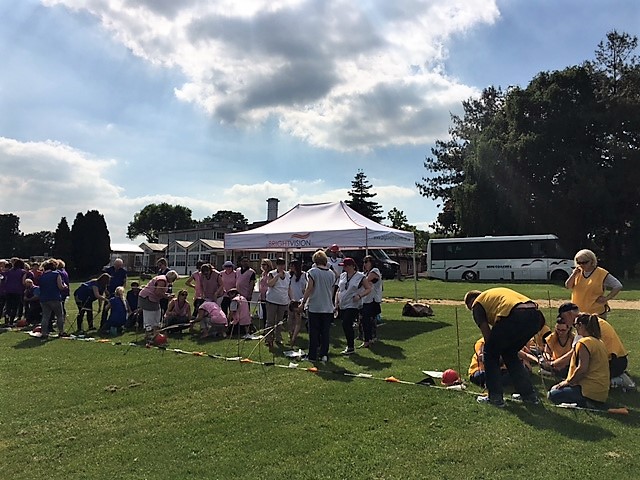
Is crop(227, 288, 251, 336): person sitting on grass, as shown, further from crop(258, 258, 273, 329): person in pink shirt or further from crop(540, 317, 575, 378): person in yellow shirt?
crop(540, 317, 575, 378): person in yellow shirt

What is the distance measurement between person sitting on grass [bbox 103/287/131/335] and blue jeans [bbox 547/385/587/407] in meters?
8.69

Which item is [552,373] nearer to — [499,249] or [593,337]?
[593,337]

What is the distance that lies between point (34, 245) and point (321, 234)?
82.6m

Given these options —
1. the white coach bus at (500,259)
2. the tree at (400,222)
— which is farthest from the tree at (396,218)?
the white coach bus at (500,259)

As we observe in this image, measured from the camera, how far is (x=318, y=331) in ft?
25.4

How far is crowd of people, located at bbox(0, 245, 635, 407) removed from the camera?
17.5 ft

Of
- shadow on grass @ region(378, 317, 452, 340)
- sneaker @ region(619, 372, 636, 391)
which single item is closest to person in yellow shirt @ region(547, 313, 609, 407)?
sneaker @ region(619, 372, 636, 391)

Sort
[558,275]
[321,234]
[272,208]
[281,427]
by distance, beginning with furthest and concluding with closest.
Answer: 1. [272,208]
2. [558,275]
3. [321,234]
4. [281,427]

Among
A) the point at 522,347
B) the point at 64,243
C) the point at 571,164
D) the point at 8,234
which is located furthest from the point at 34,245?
the point at 522,347

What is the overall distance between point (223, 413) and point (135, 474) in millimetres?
1439

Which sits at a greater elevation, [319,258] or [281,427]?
[319,258]

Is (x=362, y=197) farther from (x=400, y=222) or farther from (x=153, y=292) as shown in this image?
(x=153, y=292)

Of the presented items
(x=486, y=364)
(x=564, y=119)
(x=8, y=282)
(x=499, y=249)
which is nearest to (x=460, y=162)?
(x=564, y=119)

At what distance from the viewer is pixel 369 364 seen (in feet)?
24.8
